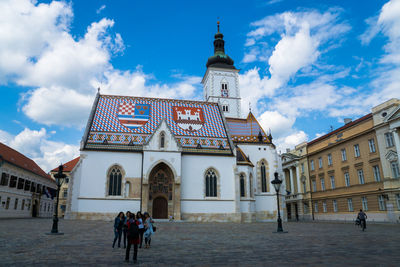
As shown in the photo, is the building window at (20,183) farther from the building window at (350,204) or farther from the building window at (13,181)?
the building window at (350,204)

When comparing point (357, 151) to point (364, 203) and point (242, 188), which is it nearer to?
point (364, 203)

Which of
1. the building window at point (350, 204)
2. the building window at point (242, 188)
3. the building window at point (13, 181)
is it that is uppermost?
the building window at point (13, 181)

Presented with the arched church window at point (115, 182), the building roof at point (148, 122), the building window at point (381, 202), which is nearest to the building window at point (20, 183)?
the building roof at point (148, 122)

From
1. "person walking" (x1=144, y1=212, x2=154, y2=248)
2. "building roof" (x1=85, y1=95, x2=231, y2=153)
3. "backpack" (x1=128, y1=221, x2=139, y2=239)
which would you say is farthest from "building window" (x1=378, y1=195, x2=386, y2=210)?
"backpack" (x1=128, y1=221, x2=139, y2=239)

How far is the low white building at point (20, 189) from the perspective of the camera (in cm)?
3588

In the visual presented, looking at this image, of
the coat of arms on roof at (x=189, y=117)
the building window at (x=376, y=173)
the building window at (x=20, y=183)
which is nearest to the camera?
the building window at (x=376, y=173)

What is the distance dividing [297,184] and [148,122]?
2924 centimetres

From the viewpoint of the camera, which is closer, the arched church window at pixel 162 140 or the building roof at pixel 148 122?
the arched church window at pixel 162 140

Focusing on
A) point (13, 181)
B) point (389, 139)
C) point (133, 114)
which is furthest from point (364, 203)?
point (13, 181)

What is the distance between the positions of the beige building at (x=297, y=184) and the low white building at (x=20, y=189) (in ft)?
135

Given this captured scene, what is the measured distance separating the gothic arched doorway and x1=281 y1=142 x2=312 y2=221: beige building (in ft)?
82.2

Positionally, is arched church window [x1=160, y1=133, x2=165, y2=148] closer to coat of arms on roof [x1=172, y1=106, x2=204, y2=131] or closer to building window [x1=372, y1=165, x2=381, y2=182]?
coat of arms on roof [x1=172, y1=106, x2=204, y2=131]

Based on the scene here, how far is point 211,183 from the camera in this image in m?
35.5

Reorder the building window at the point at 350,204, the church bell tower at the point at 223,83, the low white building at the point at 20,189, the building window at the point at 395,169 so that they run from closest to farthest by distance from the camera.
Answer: the building window at the point at 395,169 < the low white building at the point at 20,189 < the building window at the point at 350,204 < the church bell tower at the point at 223,83
